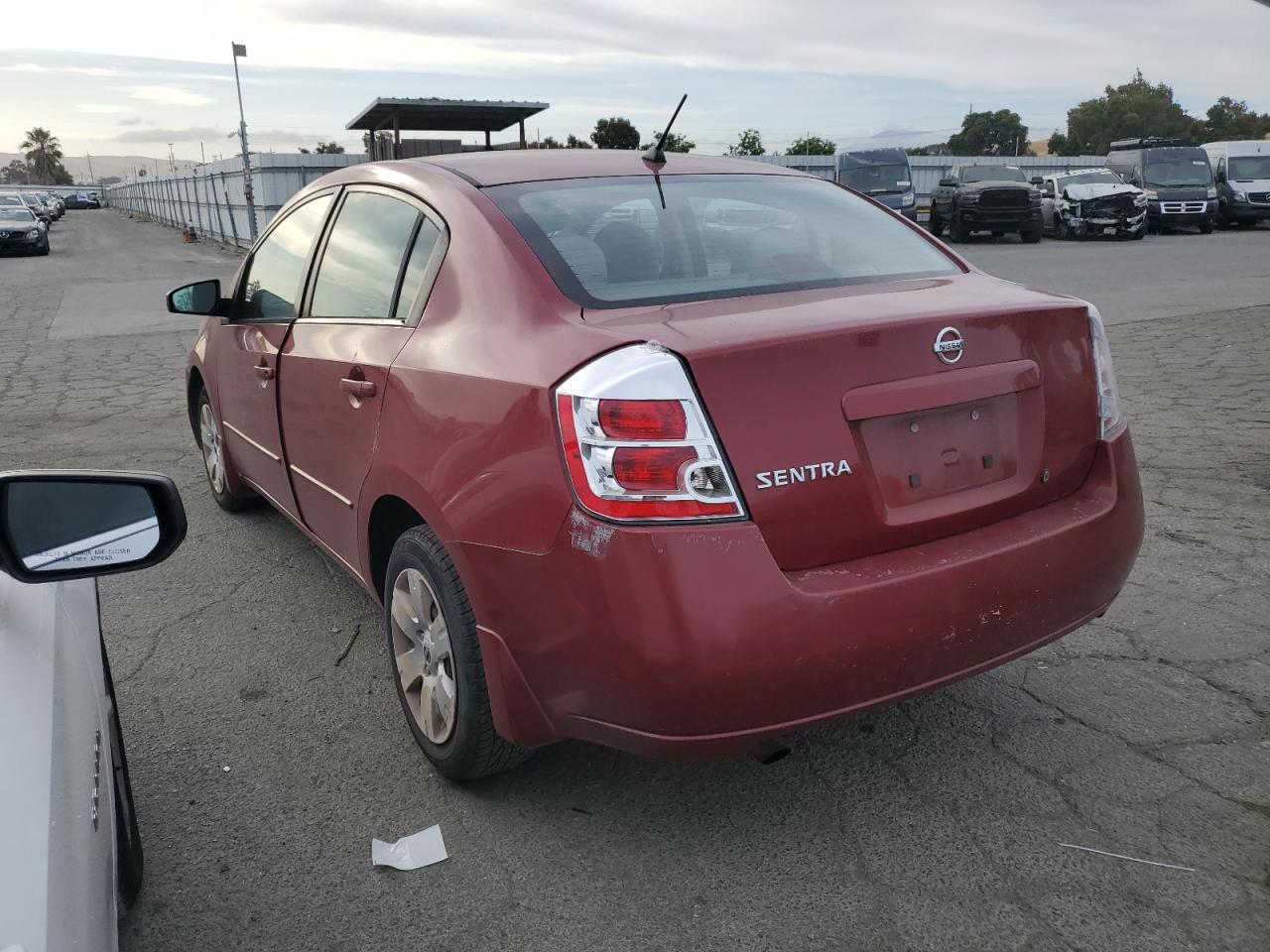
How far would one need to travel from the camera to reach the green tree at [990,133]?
10312cm

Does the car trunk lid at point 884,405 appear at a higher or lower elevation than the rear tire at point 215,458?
higher

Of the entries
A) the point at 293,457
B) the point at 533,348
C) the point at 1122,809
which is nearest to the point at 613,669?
the point at 533,348

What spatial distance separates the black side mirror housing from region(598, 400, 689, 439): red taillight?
8.85 ft

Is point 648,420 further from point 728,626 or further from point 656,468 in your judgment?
point 728,626

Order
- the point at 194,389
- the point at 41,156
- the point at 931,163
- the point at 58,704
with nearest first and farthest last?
the point at 58,704
the point at 194,389
the point at 931,163
the point at 41,156

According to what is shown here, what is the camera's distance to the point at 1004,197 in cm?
2316

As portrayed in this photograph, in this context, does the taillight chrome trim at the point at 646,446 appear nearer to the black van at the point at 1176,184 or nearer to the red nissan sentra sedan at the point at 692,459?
the red nissan sentra sedan at the point at 692,459

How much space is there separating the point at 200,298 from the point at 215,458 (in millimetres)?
1214

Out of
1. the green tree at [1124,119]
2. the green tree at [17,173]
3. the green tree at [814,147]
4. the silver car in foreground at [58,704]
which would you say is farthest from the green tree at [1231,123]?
the green tree at [17,173]

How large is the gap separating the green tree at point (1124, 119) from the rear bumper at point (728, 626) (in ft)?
338

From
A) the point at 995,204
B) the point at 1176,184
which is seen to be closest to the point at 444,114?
the point at 995,204

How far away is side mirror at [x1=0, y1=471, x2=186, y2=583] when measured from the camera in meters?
1.52

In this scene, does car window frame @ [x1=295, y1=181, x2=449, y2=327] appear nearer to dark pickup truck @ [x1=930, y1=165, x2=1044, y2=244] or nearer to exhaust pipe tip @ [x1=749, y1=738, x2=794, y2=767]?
exhaust pipe tip @ [x1=749, y1=738, x2=794, y2=767]

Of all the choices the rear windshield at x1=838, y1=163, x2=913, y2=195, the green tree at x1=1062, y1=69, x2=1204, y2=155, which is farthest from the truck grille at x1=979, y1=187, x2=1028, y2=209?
the green tree at x1=1062, y1=69, x2=1204, y2=155
